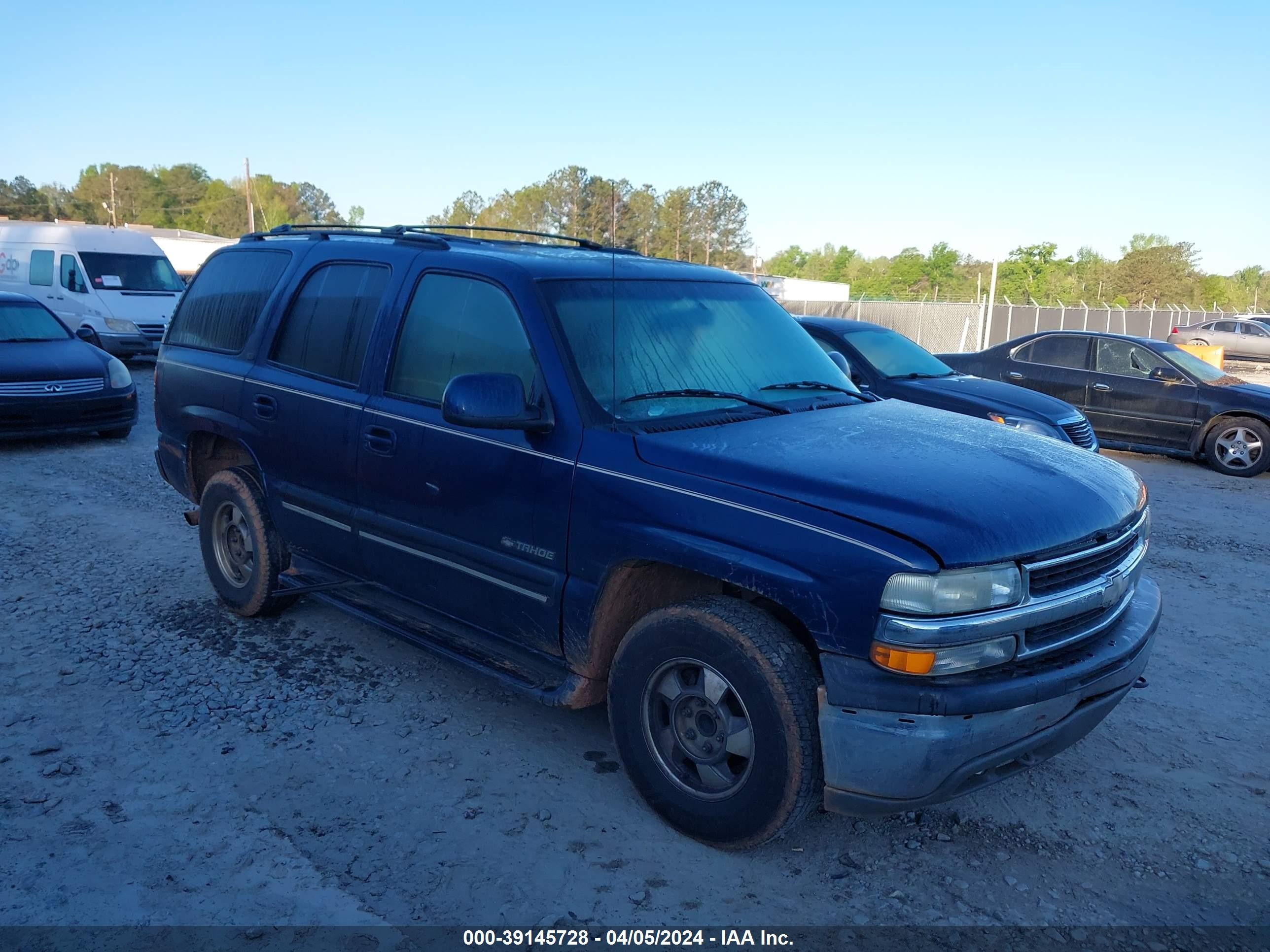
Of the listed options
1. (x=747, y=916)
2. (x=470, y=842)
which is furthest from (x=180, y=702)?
(x=747, y=916)

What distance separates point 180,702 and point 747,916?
2.69 metres

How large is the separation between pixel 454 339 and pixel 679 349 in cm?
93

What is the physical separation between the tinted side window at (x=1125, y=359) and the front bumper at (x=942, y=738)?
9.88 meters

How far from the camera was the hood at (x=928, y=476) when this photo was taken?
9.63 ft

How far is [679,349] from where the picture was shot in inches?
156

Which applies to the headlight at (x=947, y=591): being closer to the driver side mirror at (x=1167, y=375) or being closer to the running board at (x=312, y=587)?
the running board at (x=312, y=587)

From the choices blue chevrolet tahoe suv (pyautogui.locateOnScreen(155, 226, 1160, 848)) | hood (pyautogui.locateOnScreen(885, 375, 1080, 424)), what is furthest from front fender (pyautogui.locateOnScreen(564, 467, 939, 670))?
hood (pyautogui.locateOnScreen(885, 375, 1080, 424))

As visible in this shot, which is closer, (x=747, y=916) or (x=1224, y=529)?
(x=747, y=916)

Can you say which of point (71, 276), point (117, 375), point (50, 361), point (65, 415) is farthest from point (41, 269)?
point (65, 415)

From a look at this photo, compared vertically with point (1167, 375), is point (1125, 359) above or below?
above

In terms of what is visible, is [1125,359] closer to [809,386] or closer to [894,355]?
[894,355]

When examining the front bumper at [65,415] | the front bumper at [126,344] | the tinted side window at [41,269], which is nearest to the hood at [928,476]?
the front bumper at [65,415]

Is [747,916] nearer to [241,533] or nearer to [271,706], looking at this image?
[271,706]

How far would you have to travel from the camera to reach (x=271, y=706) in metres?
4.34
